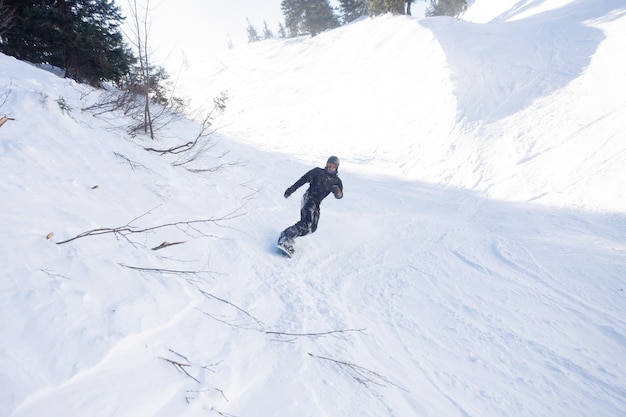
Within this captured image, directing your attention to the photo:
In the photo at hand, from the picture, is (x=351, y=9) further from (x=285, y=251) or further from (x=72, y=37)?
(x=285, y=251)

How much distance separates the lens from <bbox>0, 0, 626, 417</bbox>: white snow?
6.41 ft

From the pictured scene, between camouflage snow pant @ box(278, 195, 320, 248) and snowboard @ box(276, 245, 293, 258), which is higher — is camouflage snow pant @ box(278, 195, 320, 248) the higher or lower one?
the higher one

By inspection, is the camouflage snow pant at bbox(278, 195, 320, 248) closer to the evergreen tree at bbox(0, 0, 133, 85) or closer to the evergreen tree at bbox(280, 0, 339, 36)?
the evergreen tree at bbox(0, 0, 133, 85)

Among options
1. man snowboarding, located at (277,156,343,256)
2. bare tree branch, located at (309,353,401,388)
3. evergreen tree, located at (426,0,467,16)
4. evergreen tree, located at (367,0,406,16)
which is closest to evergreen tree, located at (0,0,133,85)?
man snowboarding, located at (277,156,343,256)

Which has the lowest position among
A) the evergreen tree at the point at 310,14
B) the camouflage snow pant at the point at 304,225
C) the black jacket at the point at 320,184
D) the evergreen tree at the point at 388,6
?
the camouflage snow pant at the point at 304,225

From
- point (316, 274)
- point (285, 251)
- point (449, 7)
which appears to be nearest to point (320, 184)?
point (285, 251)

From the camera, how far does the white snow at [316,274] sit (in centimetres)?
195

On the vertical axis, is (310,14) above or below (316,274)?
above

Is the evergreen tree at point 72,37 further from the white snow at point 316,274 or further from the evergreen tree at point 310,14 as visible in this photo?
the evergreen tree at point 310,14

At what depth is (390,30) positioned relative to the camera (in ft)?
73.9

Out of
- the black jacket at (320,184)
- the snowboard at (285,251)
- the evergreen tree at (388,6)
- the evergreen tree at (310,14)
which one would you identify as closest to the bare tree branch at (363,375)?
the snowboard at (285,251)

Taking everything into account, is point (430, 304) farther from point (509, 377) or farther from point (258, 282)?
point (258, 282)

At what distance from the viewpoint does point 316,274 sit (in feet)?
14.3

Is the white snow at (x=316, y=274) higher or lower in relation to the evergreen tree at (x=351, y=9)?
lower
